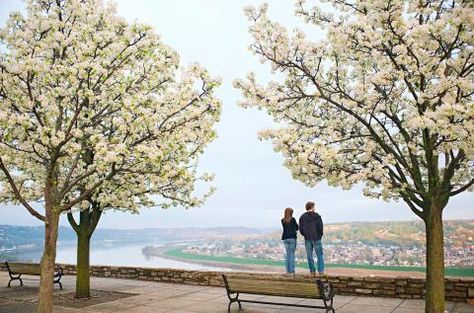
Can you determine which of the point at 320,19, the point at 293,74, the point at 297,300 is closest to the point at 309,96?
the point at 293,74

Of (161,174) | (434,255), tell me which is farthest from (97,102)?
(434,255)

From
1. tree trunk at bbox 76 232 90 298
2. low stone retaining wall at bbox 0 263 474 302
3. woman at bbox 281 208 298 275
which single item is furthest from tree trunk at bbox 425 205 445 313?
tree trunk at bbox 76 232 90 298

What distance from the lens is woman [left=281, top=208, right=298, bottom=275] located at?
37.9 feet

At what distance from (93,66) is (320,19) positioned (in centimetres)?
512

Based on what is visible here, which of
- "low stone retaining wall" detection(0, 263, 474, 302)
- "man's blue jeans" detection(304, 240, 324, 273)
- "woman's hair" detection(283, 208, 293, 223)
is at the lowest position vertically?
→ "low stone retaining wall" detection(0, 263, 474, 302)

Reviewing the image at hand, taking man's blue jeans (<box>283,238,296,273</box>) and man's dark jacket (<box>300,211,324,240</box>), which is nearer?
man's dark jacket (<box>300,211,324,240</box>)

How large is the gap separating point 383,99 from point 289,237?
512 cm

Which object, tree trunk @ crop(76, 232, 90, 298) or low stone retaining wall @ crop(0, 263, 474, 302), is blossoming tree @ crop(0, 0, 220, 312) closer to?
tree trunk @ crop(76, 232, 90, 298)

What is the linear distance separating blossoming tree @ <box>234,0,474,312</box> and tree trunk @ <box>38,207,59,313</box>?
16.0 ft

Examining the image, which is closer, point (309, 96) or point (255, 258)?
point (309, 96)

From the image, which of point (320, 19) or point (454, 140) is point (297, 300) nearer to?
point (454, 140)

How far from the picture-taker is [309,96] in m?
8.90

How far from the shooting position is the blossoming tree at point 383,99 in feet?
22.3

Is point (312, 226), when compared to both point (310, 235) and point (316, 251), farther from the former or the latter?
point (316, 251)
